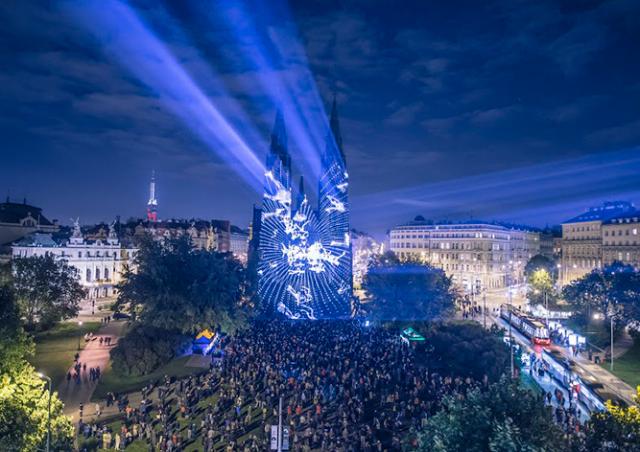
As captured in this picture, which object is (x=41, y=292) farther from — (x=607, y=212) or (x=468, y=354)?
(x=607, y=212)

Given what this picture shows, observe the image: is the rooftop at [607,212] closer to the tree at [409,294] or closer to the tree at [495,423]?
the tree at [409,294]

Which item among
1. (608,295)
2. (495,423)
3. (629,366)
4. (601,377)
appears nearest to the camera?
(495,423)

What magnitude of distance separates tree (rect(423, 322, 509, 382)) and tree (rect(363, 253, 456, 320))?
12680mm

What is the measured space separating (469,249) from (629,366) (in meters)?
81.2

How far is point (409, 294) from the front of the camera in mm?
62375

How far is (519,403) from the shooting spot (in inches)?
620

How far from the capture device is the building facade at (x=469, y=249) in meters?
122

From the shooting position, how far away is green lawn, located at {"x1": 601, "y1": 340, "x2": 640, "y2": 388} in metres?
39.4

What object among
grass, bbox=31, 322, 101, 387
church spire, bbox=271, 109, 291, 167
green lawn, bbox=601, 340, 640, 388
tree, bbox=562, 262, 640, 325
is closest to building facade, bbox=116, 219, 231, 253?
church spire, bbox=271, 109, 291, 167

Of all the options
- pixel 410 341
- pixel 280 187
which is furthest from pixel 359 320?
pixel 280 187

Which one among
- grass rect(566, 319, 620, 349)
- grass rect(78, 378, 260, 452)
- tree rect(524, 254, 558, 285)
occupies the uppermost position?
tree rect(524, 254, 558, 285)

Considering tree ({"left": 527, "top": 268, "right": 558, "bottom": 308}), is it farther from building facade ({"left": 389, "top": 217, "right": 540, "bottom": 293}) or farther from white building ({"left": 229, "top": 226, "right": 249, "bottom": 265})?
white building ({"left": 229, "top": 226, "right": 249, "bottom": 265})

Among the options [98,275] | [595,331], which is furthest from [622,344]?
[98,275]

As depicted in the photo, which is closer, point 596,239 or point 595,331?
point 595,331
